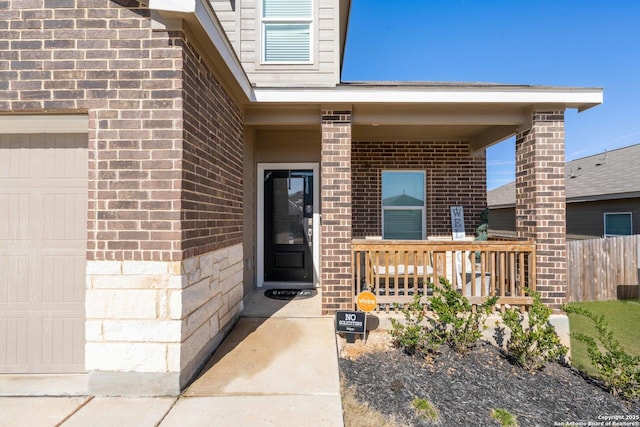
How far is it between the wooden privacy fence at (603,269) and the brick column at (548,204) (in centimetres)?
318

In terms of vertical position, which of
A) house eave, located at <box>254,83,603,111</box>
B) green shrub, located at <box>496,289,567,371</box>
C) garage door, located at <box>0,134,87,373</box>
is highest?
house eave, located at <box>254,83,603,111</box>

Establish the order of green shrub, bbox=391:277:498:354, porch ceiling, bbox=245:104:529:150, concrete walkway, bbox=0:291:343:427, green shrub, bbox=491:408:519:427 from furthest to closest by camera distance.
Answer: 1. porch ceiling, bbox=245:104:529:150
2. green shrub, bbox=391:277:498:354
3. green shrub, bbox=491:408:519:427
4. concrete walkway, bbox=0:291:343:427

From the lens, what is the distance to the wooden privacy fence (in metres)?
6.45

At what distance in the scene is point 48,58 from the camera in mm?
2539

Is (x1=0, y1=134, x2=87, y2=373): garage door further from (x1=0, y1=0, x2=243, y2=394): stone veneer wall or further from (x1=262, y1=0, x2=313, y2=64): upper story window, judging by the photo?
(x1=262, y1=0, x2=313, y2=64): upper story window

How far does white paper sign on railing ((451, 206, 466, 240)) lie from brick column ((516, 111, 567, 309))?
1.85 m

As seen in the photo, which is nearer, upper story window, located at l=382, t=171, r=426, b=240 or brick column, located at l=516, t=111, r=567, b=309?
brick column, located at l=516, t=111, r=567, b=309

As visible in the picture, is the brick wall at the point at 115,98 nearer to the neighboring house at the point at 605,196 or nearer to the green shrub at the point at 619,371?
the green shrub at the point at 619,371

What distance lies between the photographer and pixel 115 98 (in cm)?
255

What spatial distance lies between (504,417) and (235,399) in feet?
6.77

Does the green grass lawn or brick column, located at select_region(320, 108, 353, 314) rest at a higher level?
brick column, located at select_region(320, 108, 353, 314)

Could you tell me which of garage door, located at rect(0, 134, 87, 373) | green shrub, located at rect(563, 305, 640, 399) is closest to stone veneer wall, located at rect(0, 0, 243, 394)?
garage door, located at rect(0, 134, 87, 373)

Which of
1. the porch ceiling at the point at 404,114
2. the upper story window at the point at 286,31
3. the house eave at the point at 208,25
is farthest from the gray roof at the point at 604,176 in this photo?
the house eave at the point at 208,25

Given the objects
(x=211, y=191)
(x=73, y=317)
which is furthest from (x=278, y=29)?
(x=73, y=317)
